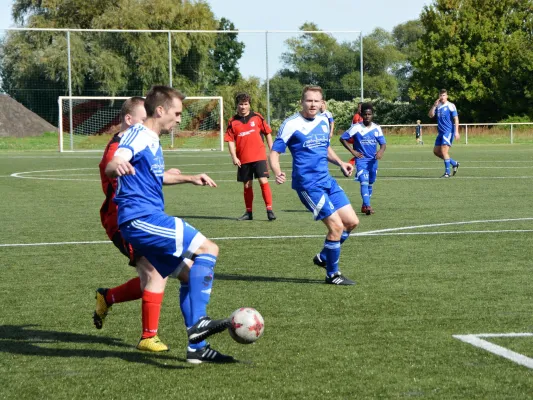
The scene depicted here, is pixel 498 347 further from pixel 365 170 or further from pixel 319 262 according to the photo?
pixel 365 170

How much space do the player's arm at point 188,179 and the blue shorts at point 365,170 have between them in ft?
30.9

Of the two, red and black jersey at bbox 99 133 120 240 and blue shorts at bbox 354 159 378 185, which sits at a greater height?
red and black jersey at bbox 99 133 120 240

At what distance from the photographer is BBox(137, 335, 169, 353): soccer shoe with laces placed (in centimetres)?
579

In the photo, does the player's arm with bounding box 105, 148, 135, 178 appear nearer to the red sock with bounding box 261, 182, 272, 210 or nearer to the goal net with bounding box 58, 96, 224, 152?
the red sock with bounding box 261, 182, 272, 210

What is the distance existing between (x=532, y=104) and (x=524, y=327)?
61.4 m

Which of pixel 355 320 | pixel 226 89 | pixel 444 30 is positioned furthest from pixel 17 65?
pixel 355 320

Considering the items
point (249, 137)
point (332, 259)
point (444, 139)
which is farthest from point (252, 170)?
point (444, 139)

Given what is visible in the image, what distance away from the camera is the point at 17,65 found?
4497cm

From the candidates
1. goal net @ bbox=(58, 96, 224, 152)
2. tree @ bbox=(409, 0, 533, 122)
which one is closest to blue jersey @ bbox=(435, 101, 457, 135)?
goal net @ bbox=(58, 96, 224, 152)

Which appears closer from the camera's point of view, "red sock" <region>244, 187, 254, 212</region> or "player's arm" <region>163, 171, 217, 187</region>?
"player's arm" <region>163, 171, 217, 187</region>

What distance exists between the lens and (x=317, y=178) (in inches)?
352

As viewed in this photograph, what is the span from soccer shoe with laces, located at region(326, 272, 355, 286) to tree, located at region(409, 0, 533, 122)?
60.5 m

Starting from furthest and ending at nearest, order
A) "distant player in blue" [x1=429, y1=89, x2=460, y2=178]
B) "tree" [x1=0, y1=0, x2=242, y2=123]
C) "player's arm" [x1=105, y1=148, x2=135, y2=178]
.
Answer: "tree" [x1=0, y1=0, x2=242, y2=123], "distant player in blue" [x1=429, y1=89, x2=460, y2=178], "player's arm" [x1=105, y1=148, x2=135, y2=178]

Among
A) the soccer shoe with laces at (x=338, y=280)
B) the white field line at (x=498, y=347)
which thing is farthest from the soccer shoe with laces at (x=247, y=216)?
the white field line at (x=498, y=347)
